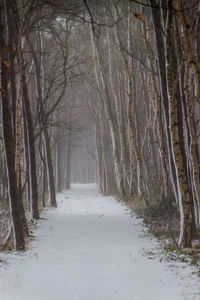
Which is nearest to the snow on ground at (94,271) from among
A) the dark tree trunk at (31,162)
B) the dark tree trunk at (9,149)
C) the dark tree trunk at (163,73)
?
the dark tree trunk at (9,149)

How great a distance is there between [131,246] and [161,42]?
4.10 metres

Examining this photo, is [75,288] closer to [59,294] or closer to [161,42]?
[59,294]

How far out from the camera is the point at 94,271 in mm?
5910

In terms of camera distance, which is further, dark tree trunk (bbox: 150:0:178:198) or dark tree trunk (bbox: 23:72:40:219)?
dark tree trunk (bbox: 23:72:40:219)

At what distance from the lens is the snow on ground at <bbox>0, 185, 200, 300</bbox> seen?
4754 mm

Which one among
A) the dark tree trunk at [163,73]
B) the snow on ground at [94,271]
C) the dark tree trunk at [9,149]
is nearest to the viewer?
the snow on ground at [94,271]

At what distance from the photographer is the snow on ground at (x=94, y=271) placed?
475 cm

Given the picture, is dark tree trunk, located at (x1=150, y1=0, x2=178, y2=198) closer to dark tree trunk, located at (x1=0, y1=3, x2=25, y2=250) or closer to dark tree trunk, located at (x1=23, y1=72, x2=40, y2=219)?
dark tree trunk, located at (x1=0, y1=3, x2=25, y2=250)

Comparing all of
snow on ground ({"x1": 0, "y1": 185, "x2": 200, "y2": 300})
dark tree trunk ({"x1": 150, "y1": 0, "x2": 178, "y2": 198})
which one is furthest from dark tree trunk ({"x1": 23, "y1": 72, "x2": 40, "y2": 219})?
dark tree trunk ({"x1": 150, "y1": 0, "x2": 178, "y2": 198})

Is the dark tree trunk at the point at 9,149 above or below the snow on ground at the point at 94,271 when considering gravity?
above

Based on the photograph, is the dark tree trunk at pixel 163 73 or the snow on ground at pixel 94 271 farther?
the dark tree trunk at pixel 163 73

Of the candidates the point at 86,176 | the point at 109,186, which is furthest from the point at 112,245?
the point at 86,176

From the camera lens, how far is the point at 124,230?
10.2 meters

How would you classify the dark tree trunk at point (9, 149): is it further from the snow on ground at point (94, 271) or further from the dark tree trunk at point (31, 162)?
the dark tree trunk at point (31, 162)
